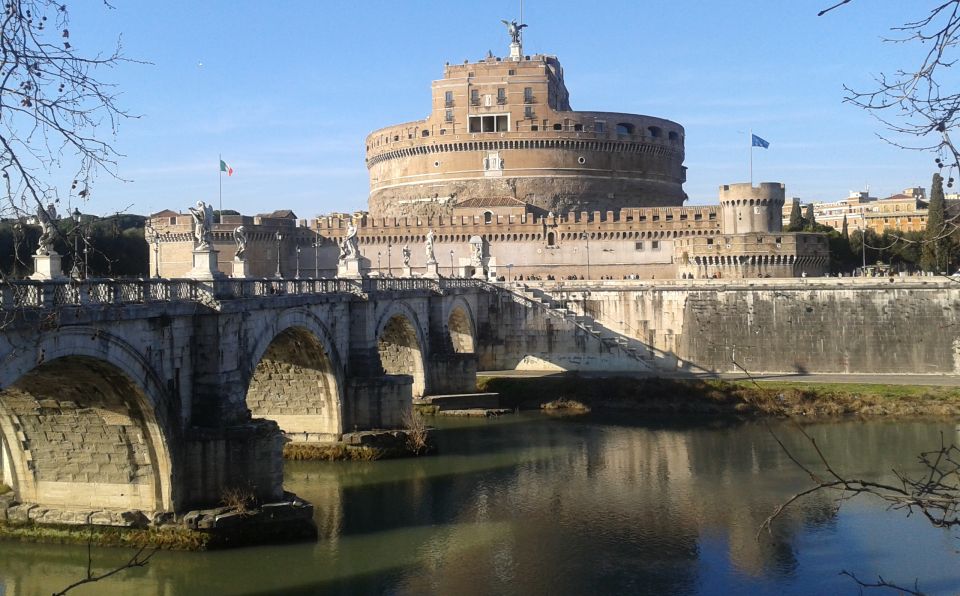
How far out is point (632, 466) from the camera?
23.0 m

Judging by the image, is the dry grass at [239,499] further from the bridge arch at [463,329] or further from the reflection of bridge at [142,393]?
the bridge arch at [463,329]

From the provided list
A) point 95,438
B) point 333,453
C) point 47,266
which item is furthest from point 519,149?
point 47,266

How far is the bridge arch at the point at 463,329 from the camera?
3816 centimetres

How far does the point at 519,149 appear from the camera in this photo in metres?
57.7

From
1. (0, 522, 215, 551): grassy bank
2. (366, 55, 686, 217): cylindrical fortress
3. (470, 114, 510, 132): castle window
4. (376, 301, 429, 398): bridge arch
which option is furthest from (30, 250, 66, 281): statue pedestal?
(470, 114, 510, 132): castle window

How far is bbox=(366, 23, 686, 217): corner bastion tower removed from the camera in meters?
57.7

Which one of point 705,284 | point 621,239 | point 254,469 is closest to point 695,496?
point 254,469

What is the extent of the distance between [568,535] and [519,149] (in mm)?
42450

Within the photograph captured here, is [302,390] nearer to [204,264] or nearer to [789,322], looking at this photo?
[204,264]

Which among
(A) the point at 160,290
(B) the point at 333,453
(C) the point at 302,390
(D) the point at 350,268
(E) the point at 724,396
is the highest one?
(D) the point at 350,268

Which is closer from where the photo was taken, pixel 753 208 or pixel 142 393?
pixel 142 393

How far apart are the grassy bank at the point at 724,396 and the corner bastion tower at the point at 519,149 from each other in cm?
2428

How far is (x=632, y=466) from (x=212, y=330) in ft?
35.4

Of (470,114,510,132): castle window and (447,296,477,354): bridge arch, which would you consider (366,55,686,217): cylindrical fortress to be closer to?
(470,114,510,132): castle window
